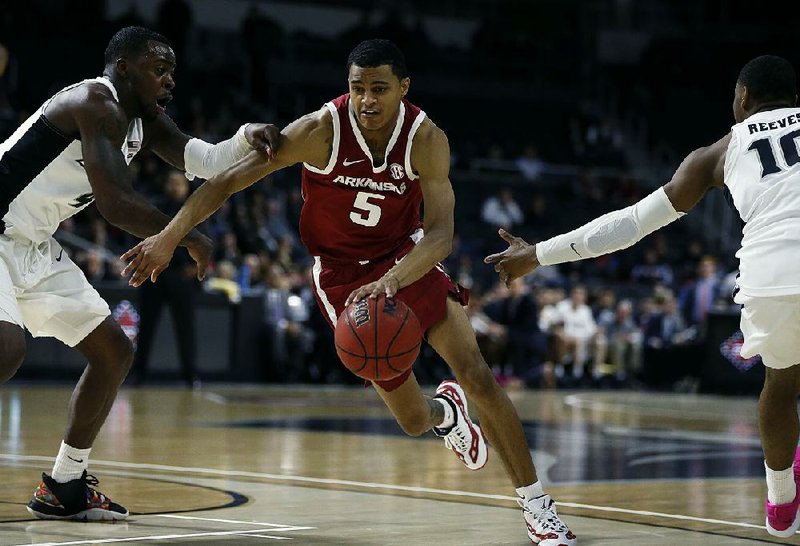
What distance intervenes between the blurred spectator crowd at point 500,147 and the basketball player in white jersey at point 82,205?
9.79 meters

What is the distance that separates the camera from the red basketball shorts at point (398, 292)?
5.44 meters

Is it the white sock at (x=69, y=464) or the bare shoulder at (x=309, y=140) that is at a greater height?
the bare shoulder at (x=309, y=140)

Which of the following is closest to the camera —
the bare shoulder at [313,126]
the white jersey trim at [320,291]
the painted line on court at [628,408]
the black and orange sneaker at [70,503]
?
the bare shoulder at [313,126]

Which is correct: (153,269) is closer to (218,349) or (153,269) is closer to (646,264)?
(218,349)

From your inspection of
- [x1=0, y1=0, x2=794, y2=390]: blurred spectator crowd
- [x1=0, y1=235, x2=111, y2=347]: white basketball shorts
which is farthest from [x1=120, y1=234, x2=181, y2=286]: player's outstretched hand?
[x1=0, y1=0, x2=794, y2=390]: blurred spectator crowd

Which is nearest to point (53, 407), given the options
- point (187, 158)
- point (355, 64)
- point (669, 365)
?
point (187, 158)

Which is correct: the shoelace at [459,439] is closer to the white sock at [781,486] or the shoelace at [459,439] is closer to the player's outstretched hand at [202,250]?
the white sock at [781,486]

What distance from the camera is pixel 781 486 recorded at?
17.1 ft

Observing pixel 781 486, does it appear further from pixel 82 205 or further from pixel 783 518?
pixel 82 205

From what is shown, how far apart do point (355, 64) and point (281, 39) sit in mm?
20093

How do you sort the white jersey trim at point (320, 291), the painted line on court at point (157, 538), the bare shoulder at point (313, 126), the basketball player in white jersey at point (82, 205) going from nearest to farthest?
the painted line on court at point (157, 538) < the basketball player in white jersey at point (82, 205) < the bare shoulder at point (313, 126) < the white jersey trim at point (320, 291)

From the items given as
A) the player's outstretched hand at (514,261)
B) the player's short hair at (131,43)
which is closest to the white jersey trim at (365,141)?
the player's outstretched hand at (514,261)

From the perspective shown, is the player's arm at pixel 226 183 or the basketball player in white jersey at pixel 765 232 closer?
the basketball player in white jersey at pixel 765 232

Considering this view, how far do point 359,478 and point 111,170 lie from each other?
2690mm
